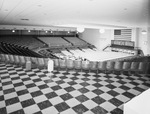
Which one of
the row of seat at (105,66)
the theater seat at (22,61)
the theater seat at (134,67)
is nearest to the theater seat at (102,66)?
the row of seat at (105,66)

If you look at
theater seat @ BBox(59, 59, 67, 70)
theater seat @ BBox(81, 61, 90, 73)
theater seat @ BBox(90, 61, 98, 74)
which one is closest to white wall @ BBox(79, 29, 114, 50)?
theater seat @ BBox(90, 61, 98, 74)

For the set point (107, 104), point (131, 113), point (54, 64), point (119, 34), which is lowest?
point (107, 104)

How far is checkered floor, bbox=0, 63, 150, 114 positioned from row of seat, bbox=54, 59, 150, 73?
1.48 feet

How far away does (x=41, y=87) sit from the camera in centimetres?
470

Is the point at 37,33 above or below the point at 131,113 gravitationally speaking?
above

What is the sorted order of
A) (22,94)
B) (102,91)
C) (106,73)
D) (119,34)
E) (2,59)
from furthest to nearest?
(119,34), (2,59), (106,73), (102,91), (22,94)

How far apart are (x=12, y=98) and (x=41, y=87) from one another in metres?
1.09

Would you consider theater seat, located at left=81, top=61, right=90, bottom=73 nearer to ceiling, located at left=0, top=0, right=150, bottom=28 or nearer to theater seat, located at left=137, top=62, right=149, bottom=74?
ceiling, located at left=0, top=0, right=150, bottom=28

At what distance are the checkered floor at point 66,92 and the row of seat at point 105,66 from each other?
45 centimetres

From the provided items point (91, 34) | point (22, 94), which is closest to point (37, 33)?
point (91, 34)

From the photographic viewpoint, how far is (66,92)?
4.34 meters

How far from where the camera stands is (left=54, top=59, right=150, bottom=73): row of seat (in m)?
6.43

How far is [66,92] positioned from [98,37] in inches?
628

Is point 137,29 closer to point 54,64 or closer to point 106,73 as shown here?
point 106,73
